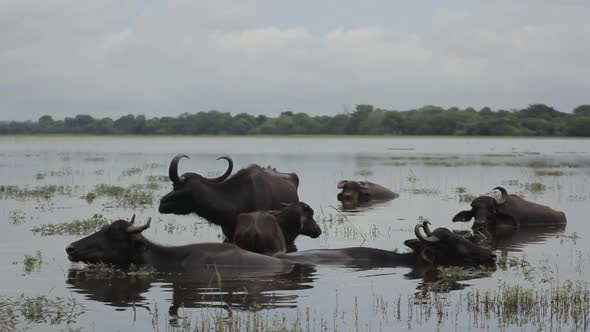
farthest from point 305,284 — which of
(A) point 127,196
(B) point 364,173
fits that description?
(B) point 364,173

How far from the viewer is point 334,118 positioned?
132 metres

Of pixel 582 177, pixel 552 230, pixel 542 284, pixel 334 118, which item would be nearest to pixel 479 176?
pixel 582 177

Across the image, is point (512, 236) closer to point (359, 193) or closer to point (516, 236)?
point (516, 236)

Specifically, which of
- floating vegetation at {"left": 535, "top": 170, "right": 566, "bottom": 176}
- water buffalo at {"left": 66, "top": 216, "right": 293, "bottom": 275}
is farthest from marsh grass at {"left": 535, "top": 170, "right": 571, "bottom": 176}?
water buffalo at {"left": 66, "top": 216, "right": 293, "bottom": 275}

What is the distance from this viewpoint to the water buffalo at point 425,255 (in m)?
11.0

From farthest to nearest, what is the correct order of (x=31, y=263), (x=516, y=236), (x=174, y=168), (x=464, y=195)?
1. (x=464, y=195)
2. (x=516, y=236)
3. (x=174, y=168)
4. (x=31, y=263)

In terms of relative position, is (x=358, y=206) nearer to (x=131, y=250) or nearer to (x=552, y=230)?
(x=552, y=230)

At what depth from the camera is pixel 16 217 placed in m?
15.9

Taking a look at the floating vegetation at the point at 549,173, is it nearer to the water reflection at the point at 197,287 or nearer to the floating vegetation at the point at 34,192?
the floating vegetation at the point at 34,192

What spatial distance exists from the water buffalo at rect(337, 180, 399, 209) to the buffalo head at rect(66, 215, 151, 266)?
10.4m

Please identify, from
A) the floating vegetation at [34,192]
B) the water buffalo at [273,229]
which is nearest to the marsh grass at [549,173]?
the floating vegetation at [34,192]

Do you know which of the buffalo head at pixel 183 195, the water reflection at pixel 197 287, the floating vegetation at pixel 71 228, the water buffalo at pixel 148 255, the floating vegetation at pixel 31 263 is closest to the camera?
the water reflection at pixel 197 287

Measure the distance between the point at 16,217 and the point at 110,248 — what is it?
6.22 m

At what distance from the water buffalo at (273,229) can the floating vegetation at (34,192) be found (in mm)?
9824
